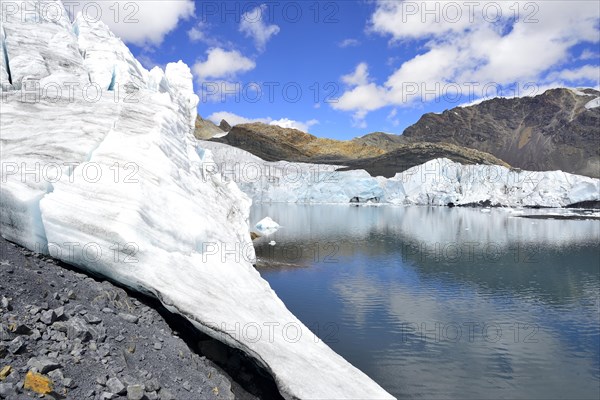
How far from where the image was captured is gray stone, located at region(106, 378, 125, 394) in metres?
4.56

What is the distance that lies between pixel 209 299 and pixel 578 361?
12008 mm

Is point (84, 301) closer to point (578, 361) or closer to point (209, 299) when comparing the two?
point (209, 299)

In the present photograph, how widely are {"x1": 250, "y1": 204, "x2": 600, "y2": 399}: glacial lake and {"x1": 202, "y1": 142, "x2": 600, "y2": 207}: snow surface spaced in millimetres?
49718

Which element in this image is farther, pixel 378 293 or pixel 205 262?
pixel 378 293

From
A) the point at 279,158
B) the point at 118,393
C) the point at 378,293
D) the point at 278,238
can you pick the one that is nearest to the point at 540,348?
the point at 378,293

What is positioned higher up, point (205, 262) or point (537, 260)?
point (205, 262)

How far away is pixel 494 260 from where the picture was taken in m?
28.0

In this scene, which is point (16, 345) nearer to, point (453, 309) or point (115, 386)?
point (115, 386)

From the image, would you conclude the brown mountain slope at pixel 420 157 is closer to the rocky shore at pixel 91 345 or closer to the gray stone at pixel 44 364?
the rocky shore at pixel 91 345

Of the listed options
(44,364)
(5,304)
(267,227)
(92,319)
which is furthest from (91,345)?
(267,227)

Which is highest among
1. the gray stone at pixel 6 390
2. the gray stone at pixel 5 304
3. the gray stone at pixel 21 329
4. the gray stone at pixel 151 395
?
the gray stone at pixel 5 304

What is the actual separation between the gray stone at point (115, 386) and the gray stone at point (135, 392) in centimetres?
8

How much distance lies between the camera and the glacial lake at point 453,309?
11438mm

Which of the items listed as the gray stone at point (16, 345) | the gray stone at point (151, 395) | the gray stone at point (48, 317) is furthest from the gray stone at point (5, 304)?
the gray stone at point (151, 395)
